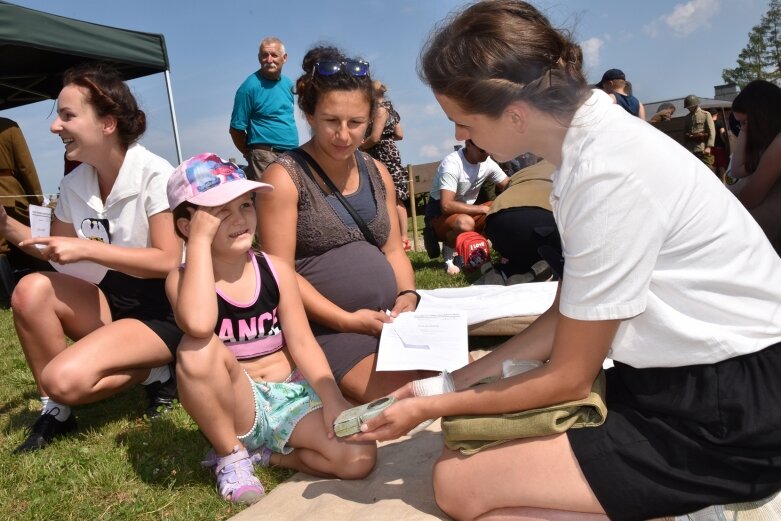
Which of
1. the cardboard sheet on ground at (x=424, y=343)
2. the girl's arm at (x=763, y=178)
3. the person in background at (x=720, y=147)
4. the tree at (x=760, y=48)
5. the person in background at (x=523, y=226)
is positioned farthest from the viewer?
the tree at (x=760, y=48)

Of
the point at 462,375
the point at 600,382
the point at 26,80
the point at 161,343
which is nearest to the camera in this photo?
the point at 600,382

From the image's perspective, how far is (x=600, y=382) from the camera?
5.60 ft

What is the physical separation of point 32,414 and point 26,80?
5.28m

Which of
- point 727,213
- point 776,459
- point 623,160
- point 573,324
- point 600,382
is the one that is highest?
point 623,160

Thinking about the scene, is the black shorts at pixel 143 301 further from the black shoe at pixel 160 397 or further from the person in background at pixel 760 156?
the person in background at pixel 760 156

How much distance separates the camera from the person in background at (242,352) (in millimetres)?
1955

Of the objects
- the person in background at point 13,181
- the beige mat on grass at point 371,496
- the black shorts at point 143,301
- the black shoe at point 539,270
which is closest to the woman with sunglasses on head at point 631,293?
the beige mat on grass at point 371,496

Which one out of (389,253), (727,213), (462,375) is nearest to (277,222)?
(389,253)

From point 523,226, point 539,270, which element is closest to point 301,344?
point 523,226

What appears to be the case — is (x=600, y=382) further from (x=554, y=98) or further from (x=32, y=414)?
(x=32, y=414)

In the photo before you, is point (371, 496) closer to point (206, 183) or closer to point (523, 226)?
point (206, 183)

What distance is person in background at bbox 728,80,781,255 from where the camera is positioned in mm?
3701

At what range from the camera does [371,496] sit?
196 centimetres

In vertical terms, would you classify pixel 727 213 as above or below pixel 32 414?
above
